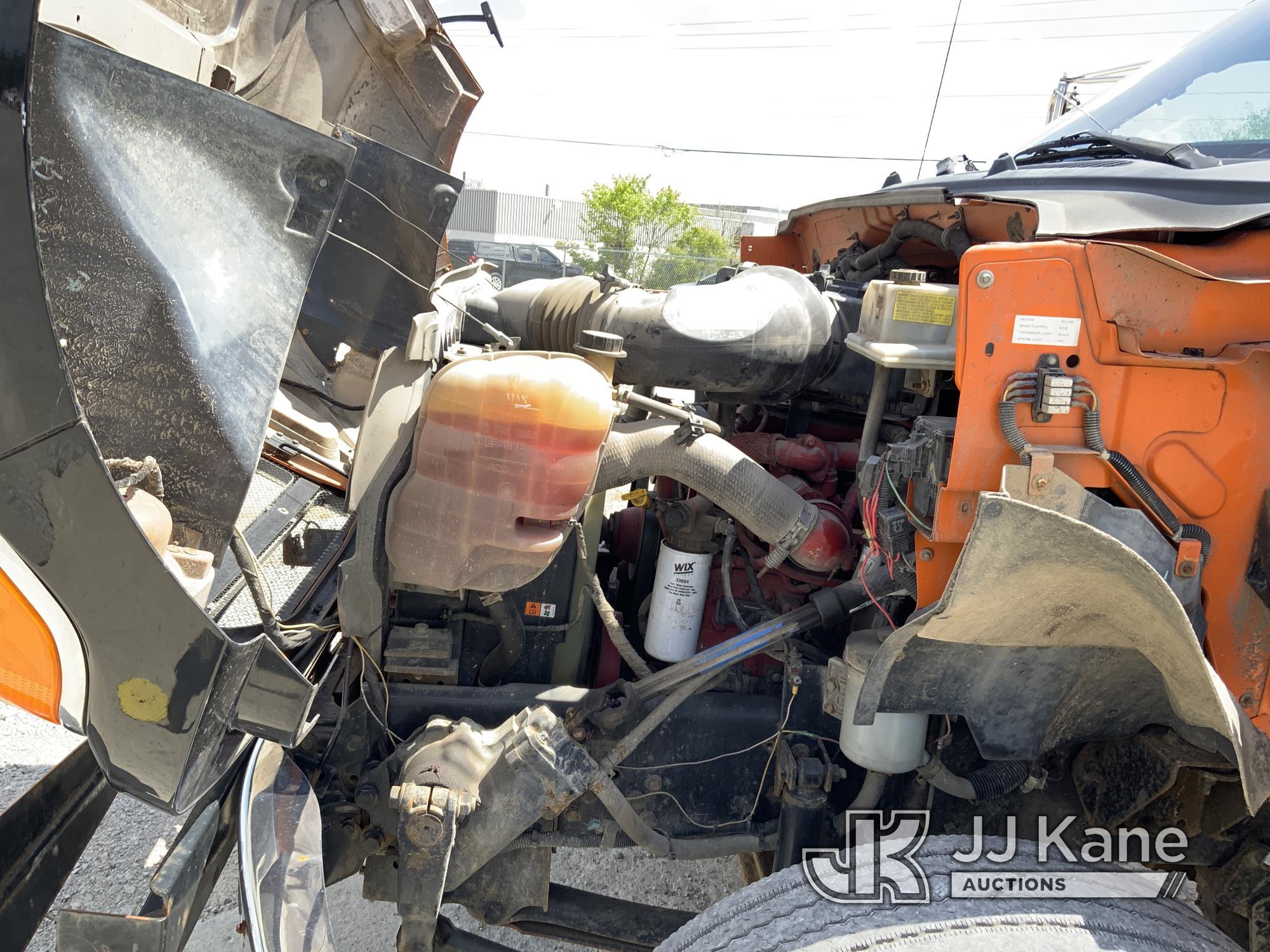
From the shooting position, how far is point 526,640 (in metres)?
2.23

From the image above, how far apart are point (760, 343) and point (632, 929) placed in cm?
149

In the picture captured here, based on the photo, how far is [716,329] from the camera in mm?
2082

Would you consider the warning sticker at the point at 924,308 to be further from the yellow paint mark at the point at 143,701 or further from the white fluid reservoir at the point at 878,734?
the yellow paint mark at the point at 143,701

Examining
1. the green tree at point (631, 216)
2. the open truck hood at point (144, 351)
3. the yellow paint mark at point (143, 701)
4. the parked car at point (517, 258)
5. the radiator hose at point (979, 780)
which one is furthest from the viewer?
the green tree at point (631, 216)

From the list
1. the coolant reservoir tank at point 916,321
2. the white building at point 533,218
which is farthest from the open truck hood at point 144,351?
the white building at point 533,218

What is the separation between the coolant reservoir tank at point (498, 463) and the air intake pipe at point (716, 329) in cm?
33

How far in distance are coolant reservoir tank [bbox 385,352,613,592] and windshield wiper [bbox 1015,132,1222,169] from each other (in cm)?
133

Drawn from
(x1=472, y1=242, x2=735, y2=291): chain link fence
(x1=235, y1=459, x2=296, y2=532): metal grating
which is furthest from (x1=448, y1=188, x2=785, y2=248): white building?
(x1=235, y1=459, x2=296, y2=532): metal grating

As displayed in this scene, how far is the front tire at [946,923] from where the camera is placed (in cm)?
151

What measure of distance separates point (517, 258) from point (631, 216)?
9.32m

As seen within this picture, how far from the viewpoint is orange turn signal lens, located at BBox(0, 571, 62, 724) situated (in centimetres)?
116

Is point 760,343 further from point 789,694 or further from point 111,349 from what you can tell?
point 111,349

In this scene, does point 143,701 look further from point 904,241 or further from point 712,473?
point 904,241

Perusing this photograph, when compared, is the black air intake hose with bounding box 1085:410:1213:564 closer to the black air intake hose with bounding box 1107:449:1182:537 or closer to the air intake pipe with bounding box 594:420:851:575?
the black air intake hose with bounding box 1107:449:1182:537
